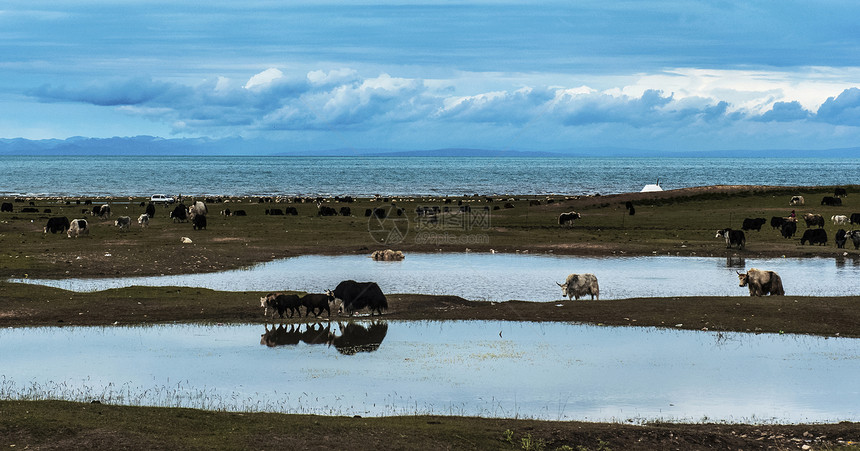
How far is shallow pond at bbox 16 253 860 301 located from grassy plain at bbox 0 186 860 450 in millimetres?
2288

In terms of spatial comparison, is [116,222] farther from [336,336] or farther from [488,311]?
[336,336]

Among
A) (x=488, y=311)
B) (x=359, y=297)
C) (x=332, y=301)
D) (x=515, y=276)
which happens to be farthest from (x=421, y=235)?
(x=359, y=297)

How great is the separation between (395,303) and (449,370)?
9.53 metres

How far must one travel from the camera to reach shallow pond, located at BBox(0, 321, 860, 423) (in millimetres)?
18469

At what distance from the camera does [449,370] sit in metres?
21.9

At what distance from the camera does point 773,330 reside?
26.6m

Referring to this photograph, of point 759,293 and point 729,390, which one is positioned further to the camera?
point 759,293

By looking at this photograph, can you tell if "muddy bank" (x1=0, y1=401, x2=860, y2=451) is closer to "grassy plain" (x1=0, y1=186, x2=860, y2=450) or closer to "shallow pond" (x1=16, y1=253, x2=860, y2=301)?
"grassy plain" (x1=0, y1=186, x2=860, y2=450)

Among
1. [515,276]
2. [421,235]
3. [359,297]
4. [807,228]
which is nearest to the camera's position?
[359,297]

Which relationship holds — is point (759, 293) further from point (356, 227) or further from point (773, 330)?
point (356, 227)

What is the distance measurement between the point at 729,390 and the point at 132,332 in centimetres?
1802

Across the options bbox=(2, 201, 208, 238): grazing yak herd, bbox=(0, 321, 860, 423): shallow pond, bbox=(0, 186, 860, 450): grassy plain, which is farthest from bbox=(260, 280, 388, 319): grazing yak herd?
bbox=(2, 201, 208, 238): grazing yak herd

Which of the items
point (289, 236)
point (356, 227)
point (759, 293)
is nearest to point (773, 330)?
point (759, 293)

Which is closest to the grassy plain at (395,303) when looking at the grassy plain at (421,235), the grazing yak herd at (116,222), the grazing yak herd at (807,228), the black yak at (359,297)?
the grassy plain at (421,235)
